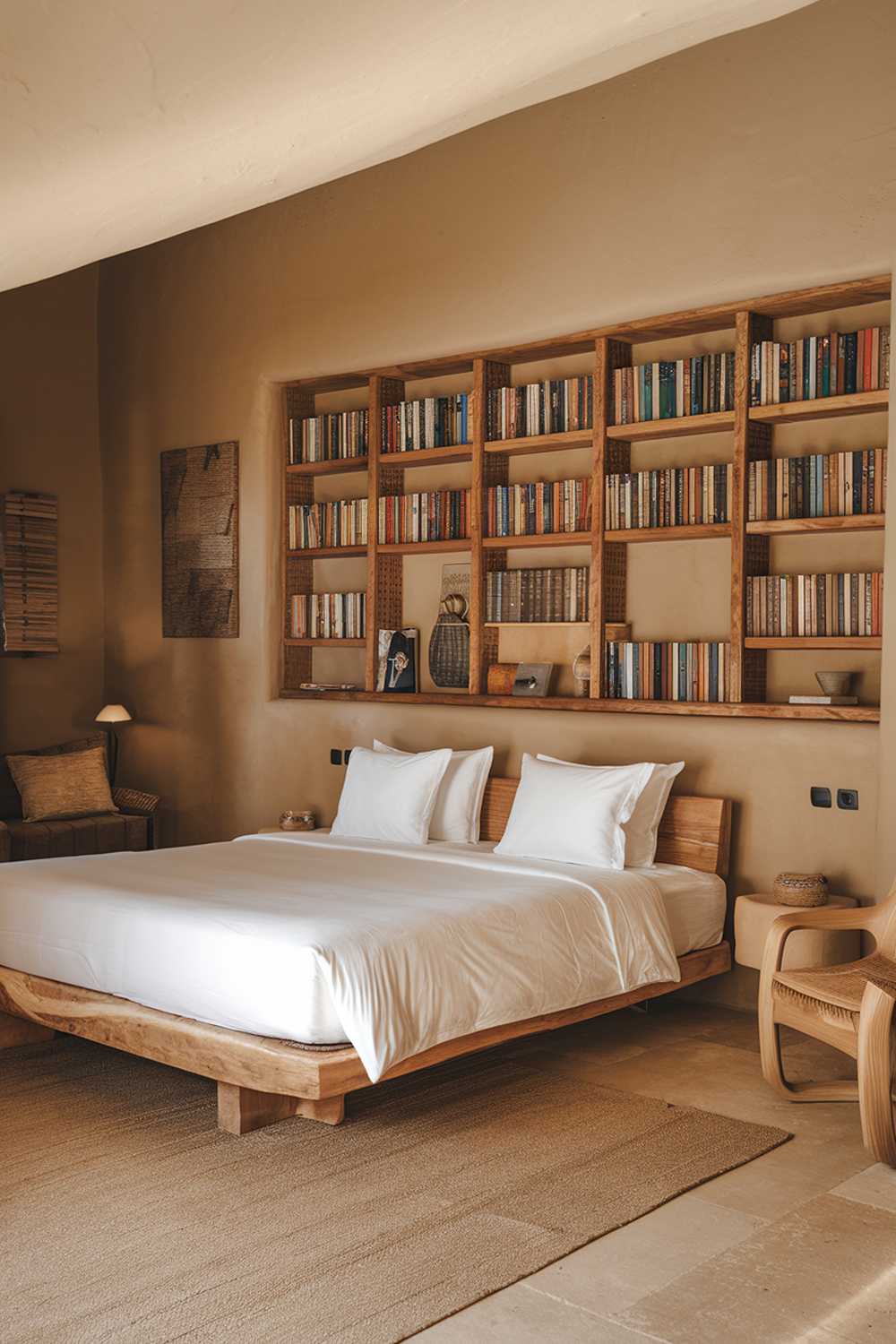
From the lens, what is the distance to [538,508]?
5492 mm

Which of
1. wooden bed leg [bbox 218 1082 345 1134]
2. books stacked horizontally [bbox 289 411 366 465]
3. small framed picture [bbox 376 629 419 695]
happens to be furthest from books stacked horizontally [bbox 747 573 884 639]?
wooden bed leg [bbox 218 1082 345 1134]

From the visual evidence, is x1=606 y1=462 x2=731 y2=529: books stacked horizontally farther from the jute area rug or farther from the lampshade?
the lampshade

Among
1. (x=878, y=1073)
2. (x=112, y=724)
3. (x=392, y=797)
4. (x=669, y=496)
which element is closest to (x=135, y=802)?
(x=112, y=724)

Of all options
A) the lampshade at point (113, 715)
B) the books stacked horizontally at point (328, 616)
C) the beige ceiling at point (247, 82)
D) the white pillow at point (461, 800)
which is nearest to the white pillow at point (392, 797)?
the white pillow at point (461, 800)

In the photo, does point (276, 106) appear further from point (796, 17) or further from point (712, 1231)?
point (796, 17)

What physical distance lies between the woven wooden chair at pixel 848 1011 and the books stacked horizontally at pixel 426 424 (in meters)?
2.84

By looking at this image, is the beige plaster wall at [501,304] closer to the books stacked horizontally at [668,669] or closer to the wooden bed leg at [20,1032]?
the books stacked horizontally at [668,669]

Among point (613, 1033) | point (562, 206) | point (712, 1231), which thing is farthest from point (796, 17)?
point (712, 1231)

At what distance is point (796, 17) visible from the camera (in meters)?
4.60

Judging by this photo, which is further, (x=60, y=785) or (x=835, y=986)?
(x=60, y=785)

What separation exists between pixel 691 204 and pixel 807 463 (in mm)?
1115

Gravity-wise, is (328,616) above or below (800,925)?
above

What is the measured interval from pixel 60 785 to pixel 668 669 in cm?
326

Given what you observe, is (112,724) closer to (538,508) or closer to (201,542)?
(201,542)
